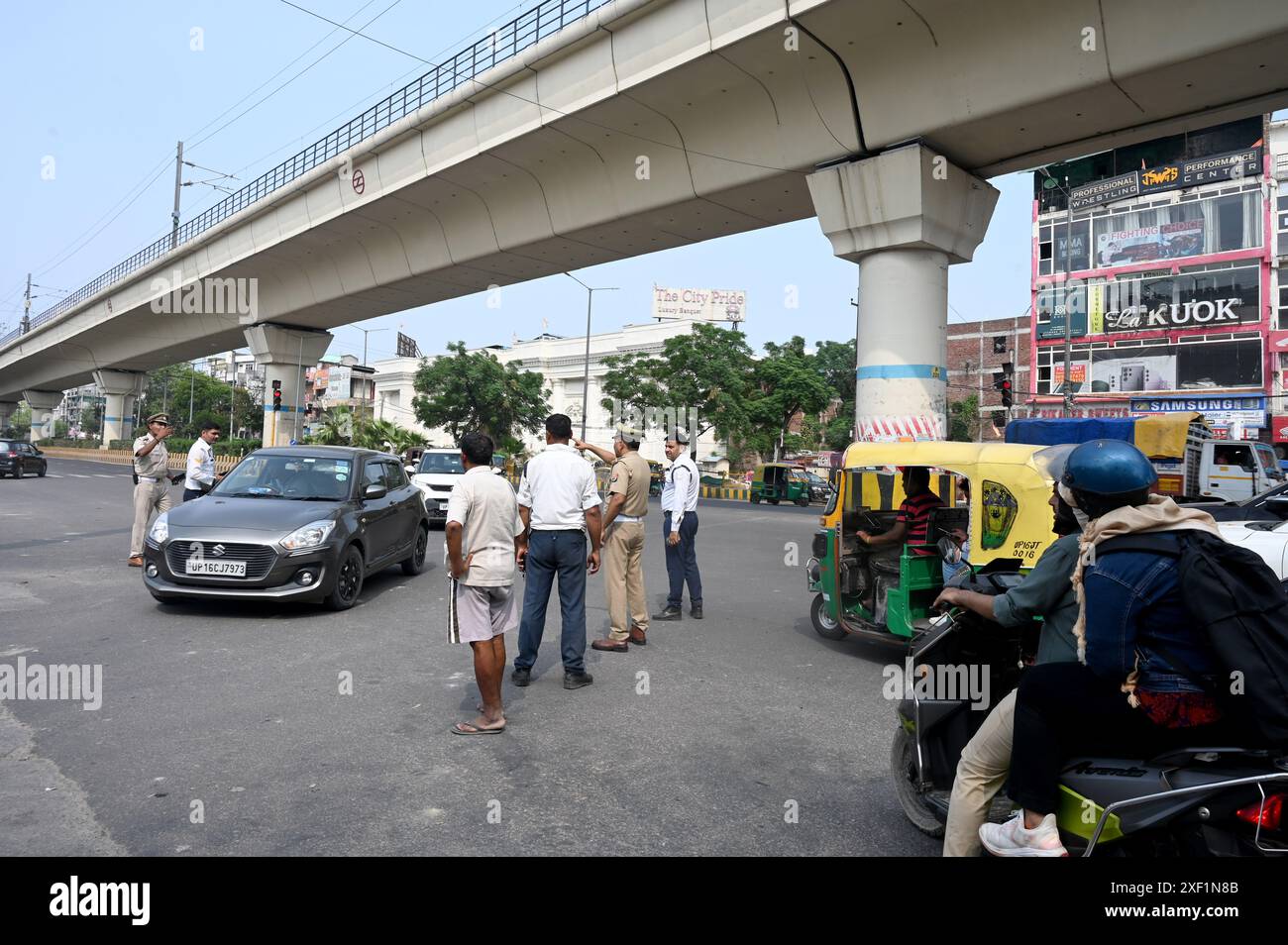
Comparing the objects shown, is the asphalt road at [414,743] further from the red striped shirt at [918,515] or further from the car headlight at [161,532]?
the red striped shirt at [918,515]

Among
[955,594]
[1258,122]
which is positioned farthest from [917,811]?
[1258,122]

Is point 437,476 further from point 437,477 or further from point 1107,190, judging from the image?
point 1107,190

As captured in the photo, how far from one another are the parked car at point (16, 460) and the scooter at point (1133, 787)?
1318 inches

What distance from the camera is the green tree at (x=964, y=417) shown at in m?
50.1

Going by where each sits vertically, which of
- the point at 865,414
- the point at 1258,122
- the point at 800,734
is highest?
the point at 1258,122

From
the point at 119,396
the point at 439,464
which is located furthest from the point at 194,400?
the point at 439,464

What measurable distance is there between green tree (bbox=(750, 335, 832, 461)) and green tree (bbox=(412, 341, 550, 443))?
13.8m

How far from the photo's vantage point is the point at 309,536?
7457 mm

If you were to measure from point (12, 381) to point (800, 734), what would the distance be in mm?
79229

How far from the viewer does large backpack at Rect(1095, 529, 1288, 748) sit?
82.7 inches

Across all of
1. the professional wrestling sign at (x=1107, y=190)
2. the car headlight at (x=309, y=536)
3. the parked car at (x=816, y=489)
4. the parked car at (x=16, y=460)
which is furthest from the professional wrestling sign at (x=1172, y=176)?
the parked car at (x=16, y=460)

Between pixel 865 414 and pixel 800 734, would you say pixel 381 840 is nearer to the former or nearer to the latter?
pixel 800 734

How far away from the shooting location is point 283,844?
10.4 ft

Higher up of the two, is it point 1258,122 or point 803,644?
point 1258,122
